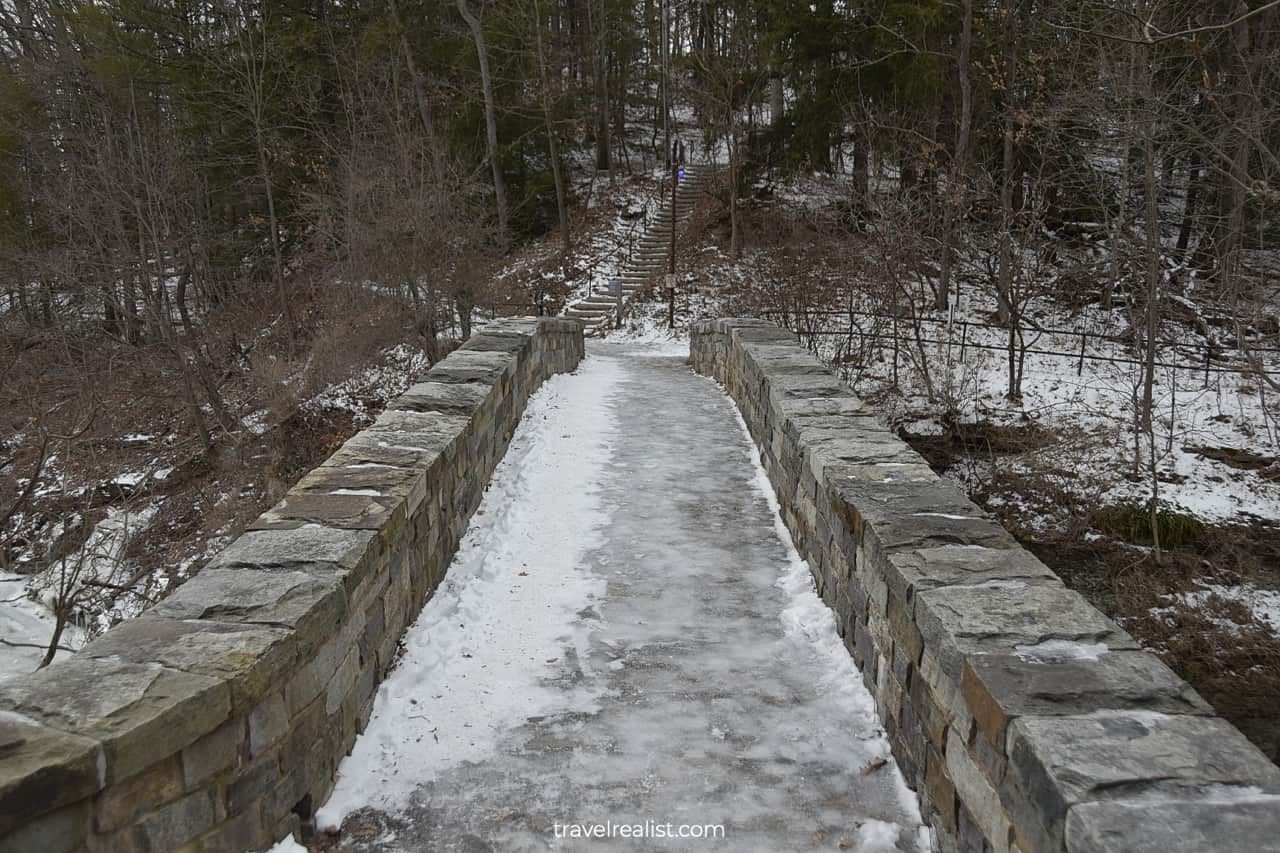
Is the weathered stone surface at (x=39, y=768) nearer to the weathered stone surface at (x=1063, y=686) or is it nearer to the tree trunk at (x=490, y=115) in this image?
the weathered stone surface at (x=1063, y=686)

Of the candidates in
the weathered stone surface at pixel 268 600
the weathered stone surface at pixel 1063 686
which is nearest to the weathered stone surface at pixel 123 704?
the weathered stone surface at pixel 268 600

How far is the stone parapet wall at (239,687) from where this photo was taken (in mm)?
1936

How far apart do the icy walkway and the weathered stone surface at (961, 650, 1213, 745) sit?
0.70 metres

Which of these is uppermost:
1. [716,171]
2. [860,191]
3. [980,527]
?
[716,171]

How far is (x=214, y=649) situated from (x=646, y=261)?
72.2 feet

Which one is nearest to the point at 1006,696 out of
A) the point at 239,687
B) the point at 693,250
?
the point at 239,687

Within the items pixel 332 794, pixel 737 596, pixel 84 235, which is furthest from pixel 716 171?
pixel 332 794

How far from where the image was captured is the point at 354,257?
17.2 metres

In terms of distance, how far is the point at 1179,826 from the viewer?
179 cm

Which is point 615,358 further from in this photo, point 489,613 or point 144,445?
point 489,613

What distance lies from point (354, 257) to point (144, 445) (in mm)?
5505

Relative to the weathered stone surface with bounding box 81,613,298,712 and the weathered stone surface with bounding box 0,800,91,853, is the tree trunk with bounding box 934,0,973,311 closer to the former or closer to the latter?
the weathered stone surface with bounding box 81,613,298,712

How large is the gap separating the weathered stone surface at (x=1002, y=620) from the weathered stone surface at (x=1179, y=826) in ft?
2.32

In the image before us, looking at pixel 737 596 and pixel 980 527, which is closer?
pixel 980 527
